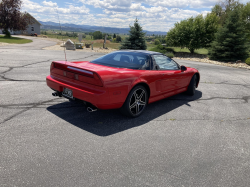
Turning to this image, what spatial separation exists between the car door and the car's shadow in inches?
22.2

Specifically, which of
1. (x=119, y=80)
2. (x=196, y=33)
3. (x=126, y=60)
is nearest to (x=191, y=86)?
(x=126, y=60)

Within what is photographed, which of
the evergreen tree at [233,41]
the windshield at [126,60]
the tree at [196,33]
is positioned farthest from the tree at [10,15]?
the windshield at [126,60]

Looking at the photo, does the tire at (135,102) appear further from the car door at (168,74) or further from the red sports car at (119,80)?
the car door at (168,74)

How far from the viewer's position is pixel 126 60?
457cm

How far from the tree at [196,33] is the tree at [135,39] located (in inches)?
258

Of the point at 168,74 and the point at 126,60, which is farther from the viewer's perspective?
the point at 168,74

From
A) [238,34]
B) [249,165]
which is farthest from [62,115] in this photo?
[238,34]

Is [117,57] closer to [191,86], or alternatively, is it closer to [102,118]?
[102,118]

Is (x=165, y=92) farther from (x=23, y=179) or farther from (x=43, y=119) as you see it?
(x=23, y=179)

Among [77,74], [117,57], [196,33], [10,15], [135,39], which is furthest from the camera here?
[10,15]

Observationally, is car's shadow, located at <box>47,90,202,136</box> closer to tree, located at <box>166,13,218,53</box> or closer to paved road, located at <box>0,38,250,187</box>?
paved road, located at <box>0,38,250,187</box>

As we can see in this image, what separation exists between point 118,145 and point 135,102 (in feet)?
4.11

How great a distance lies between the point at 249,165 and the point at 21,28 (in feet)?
158

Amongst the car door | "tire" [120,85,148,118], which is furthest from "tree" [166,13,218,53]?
"tire" [120,85,148,118]
